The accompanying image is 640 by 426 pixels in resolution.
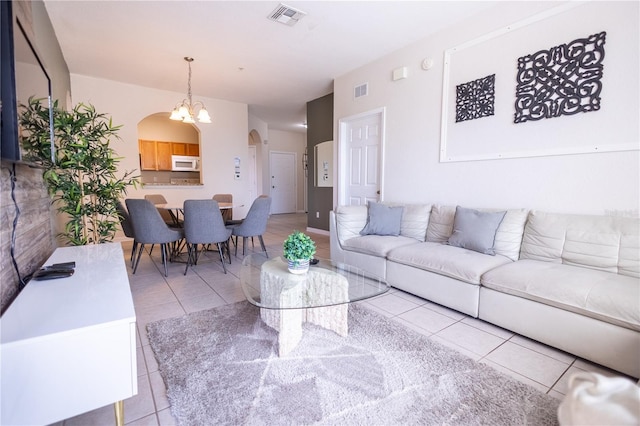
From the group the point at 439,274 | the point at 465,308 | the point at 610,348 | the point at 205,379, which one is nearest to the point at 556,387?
the point at 610,348

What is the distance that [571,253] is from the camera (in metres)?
2.18

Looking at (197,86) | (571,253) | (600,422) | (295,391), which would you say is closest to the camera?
(600,422)

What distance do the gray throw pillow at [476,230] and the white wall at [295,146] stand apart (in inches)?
282

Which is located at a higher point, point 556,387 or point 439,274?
point 439,274

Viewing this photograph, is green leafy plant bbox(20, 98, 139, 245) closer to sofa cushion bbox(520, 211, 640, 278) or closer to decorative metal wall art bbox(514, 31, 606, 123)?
sofa cushion bbox(520, 211, 640, 278)

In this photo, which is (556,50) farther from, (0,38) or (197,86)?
(197,86)

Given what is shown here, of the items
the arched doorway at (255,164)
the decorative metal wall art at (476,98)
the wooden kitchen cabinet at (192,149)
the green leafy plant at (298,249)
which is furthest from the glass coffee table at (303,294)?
the arched doorway at (255,164)

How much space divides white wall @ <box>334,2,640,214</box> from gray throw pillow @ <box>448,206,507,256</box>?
14.0 inches

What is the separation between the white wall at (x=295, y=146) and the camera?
912 cm

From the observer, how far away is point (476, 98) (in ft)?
9.79

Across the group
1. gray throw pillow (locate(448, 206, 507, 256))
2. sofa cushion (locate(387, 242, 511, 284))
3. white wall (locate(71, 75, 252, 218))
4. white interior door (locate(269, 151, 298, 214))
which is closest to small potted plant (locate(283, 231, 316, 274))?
sofa cushion (locate(387, 242, 511, 284))

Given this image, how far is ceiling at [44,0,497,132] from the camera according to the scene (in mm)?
2850

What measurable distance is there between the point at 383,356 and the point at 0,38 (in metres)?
2.42

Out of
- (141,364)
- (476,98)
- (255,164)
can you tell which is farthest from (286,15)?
(255,164)
